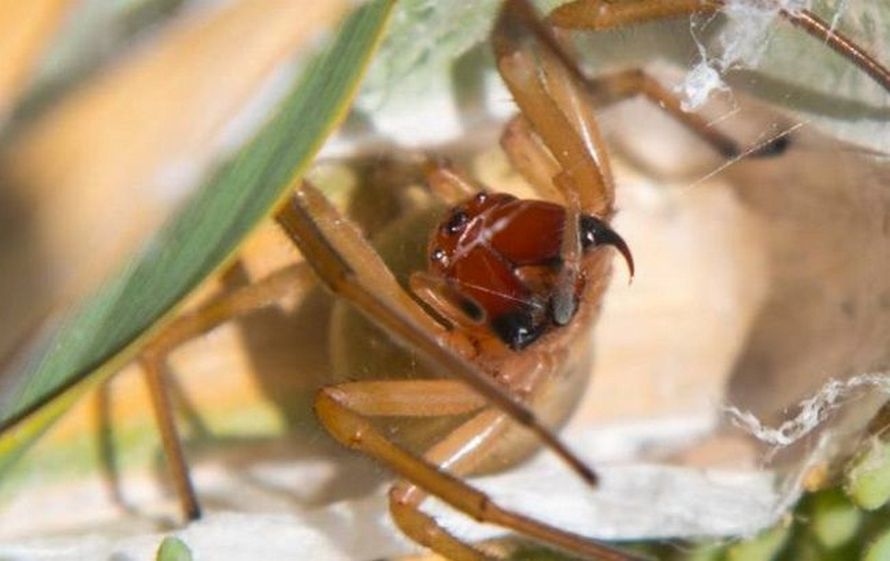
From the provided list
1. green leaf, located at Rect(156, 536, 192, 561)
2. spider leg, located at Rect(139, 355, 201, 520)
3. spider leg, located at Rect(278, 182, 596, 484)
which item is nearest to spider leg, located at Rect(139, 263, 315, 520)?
spider leg, located at Rect(139, 355, 201, 520)

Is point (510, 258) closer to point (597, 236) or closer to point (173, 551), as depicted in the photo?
point (597, 236)

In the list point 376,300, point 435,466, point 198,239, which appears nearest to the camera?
point 198,239

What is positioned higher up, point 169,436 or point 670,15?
point 670,15

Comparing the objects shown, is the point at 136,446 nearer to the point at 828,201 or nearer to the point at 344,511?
the point at 344,511

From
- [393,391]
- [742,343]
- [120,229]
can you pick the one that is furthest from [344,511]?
[742,343]

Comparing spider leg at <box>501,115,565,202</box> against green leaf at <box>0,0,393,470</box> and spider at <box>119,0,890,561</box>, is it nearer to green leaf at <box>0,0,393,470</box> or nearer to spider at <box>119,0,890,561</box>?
spider at <box>119,0,890,561</box>

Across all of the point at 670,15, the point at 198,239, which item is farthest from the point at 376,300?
the point at 670,15
